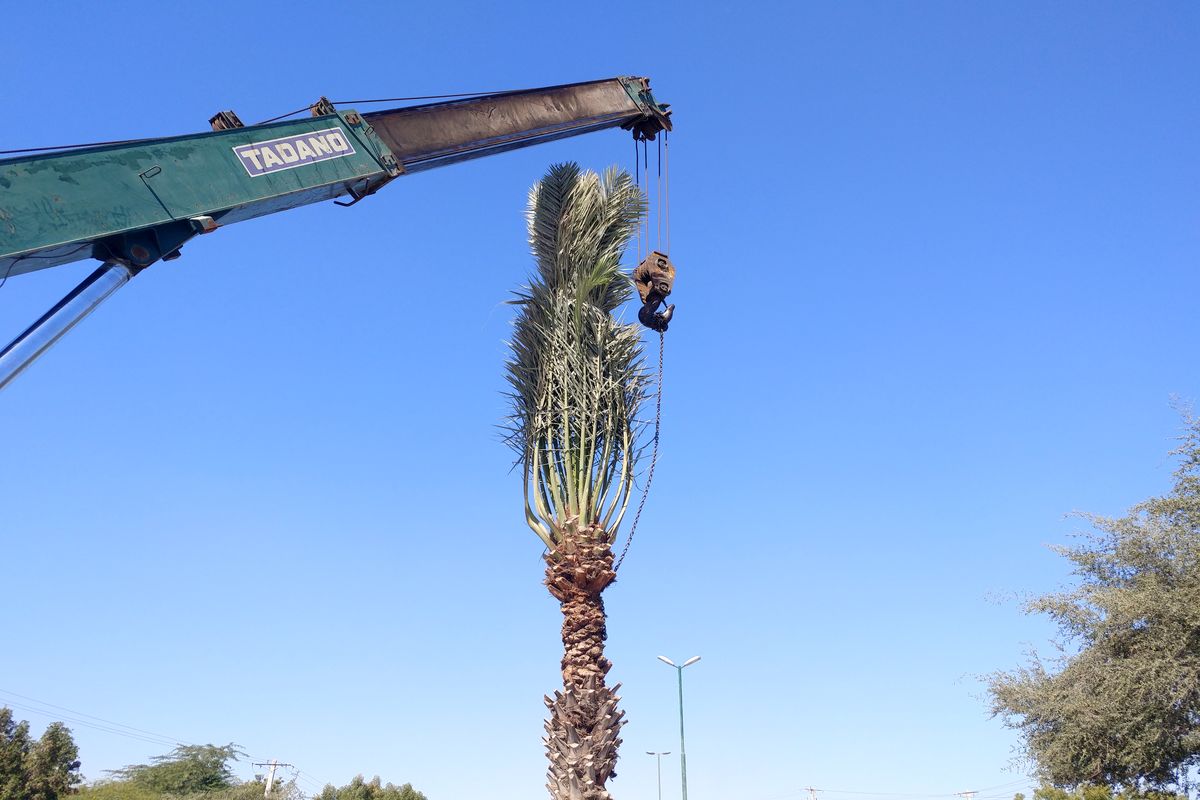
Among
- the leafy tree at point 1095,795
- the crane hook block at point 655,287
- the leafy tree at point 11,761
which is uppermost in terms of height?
the crane hook block at point 655,287

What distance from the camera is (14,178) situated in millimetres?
6746

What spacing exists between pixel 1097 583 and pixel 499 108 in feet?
50.7

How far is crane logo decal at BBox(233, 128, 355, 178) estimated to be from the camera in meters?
8.80

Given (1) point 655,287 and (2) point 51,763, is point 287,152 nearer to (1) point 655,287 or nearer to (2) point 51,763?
(1) point 655,287

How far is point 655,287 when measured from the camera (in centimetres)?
1424

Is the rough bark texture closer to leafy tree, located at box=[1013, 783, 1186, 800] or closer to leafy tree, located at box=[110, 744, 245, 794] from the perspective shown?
leafy tree, located at box=[1013, 783, 1186, 800]

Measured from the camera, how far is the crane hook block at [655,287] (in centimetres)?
1423

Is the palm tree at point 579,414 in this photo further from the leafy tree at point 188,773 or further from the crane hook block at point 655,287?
the leafy tree at point 188,773

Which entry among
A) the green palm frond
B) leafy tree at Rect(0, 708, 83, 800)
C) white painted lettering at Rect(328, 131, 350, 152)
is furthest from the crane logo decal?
leafy tree at Rect(0, 708, 83, 800)

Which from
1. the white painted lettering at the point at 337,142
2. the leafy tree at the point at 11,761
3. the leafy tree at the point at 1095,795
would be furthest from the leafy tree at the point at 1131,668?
the leafy tree at the point at 11,761

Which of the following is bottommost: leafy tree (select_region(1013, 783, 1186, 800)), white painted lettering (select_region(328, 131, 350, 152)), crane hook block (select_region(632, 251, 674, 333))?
leafy tree (select_region(1013, 783, 1186, 800))

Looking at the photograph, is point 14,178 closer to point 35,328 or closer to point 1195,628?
point 35,328

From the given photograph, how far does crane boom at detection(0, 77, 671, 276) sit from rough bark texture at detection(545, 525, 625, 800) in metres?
5.61

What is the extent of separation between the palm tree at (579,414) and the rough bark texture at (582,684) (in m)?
0.01
